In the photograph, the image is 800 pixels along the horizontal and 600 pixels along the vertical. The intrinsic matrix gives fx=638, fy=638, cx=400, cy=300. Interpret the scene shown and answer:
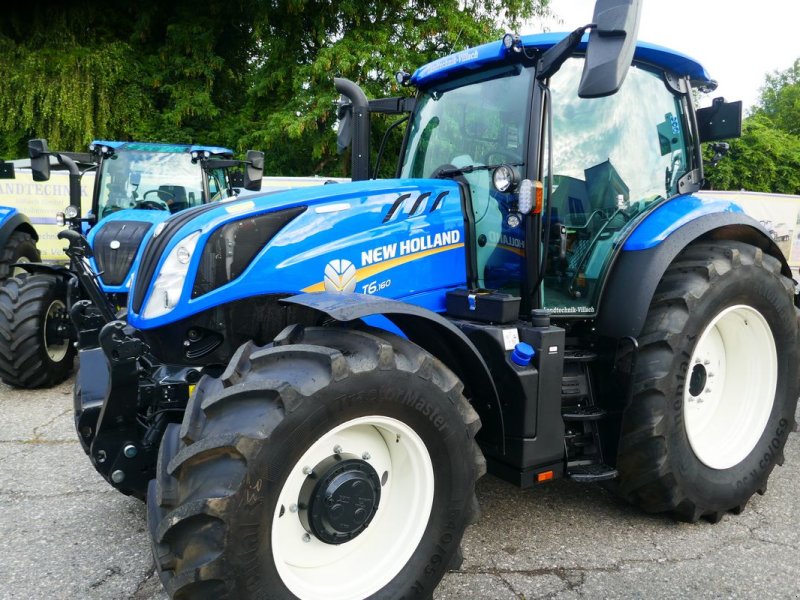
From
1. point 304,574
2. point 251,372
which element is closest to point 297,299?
point 251,372

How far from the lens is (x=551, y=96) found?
9.93 ft

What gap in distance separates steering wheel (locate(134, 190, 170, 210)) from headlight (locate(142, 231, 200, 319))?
196 inches

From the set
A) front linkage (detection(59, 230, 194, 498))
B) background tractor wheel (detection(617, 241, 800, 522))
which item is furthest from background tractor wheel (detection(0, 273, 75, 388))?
background tractor wheel (detection(617, 241, 800, 522))

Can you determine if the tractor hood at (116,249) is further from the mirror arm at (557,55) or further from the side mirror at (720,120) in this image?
the side mirror at (720,120)

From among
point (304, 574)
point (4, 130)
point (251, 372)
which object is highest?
point (4, 130)

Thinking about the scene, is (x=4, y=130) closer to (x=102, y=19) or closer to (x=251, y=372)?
(x=102, y=19)

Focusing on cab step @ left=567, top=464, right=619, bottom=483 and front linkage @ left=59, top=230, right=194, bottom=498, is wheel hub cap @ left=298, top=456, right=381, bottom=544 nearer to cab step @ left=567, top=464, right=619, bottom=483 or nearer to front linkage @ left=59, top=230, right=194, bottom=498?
front linkage @ left=59, top=230, right=194, bottom=498

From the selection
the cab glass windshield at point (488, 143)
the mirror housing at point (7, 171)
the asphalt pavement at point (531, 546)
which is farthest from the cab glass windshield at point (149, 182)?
the cab glass windshield at point (488, 143)

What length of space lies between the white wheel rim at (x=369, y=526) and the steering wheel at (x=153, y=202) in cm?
568

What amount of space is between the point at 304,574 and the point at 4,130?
1510 cm

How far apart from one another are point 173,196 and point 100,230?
1164mm

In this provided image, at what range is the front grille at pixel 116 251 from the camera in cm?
615

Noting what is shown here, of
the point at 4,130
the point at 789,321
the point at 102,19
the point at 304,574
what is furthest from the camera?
the point at 102,19

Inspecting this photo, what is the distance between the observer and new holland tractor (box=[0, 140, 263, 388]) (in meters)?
5.75
